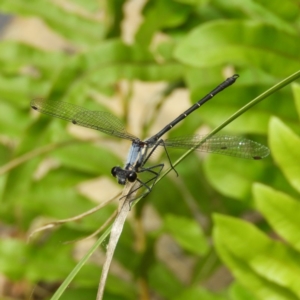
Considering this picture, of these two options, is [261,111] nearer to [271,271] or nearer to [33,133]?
[271,271]

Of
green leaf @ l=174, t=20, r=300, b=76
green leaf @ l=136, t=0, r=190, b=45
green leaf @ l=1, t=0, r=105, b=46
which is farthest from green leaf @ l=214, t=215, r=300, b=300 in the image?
green leaf @ l=1, t=0, r=105, b=46

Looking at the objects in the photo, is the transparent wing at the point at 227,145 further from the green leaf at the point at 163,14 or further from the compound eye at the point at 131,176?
the green leaf at the point at 163,14

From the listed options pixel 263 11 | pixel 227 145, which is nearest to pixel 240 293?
pixel 227 145

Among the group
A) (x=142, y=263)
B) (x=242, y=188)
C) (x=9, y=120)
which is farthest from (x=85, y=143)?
(x=242, y=188)

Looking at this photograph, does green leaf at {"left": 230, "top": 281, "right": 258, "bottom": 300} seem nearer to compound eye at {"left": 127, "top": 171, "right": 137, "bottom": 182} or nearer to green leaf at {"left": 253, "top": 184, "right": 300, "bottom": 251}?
green leaf at {"left": 253, "top": 184, "right": 300, "bottom": 251}

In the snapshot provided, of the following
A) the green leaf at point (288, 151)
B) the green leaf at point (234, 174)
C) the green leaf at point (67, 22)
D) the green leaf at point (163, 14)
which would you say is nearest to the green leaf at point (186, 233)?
the green leaf at point (234, 174)

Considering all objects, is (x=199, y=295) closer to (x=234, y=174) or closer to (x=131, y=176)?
(x=234, y=174)

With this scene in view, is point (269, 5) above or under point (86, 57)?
above
